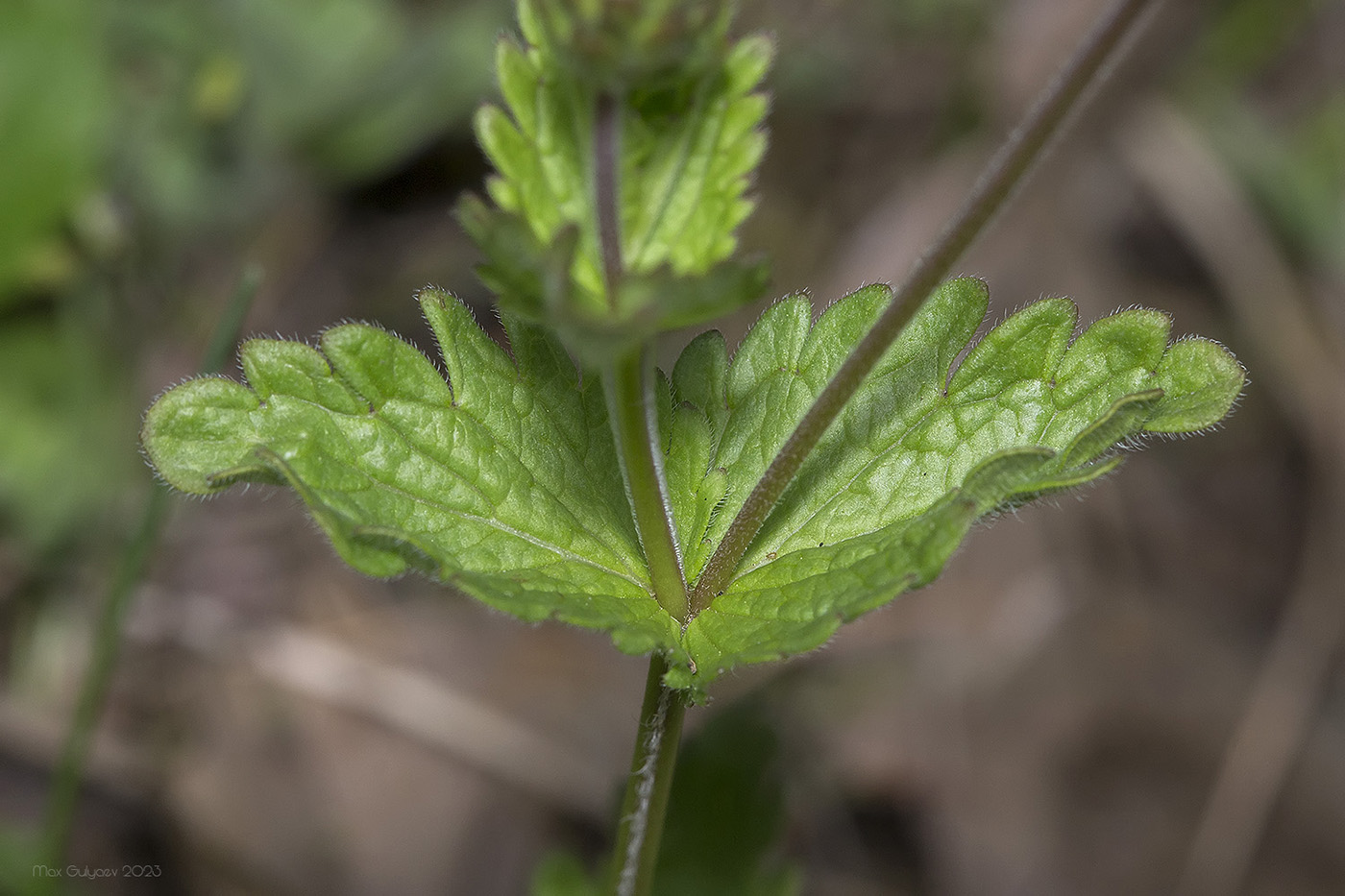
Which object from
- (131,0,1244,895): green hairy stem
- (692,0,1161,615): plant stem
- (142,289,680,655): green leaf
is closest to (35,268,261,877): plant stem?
(142,289,680,655): green leaf

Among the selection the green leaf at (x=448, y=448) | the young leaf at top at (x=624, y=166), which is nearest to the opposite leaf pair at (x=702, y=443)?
the green leaf at (x=448, y=448)

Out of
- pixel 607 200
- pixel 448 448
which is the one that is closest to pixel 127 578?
pixel 448 448

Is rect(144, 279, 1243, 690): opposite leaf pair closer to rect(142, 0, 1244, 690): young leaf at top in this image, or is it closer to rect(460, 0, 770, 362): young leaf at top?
rect(142, 0, 1244, 690): young leaf at top

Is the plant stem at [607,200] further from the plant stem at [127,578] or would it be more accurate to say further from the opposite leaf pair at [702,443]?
the plant stem at [127,578]

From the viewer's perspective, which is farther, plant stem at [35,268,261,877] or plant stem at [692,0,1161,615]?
plant stem at [35,268,261,877]

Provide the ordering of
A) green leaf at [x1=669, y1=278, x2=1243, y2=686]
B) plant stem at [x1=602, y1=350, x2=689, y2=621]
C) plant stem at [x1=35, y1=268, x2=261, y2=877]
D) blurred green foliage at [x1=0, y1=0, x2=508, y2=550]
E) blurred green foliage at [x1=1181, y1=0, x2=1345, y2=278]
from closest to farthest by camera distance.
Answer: plant stem at [x1=602, y1=350, x2=689, y2=621], green leaf at [x1=669, y1=278, x2=1243, y2=686], plant stem at [x1=35, y1=268, x2=261, y2=877], blurred green foliage at [x1=0, y1=0, x2=508, y2=550], blurred green foliage at [x1=1181, y1=0, x2=1345, y2=278]

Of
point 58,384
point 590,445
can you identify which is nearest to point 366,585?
point 58,384

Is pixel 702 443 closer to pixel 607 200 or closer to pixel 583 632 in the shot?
pixel 607 200
